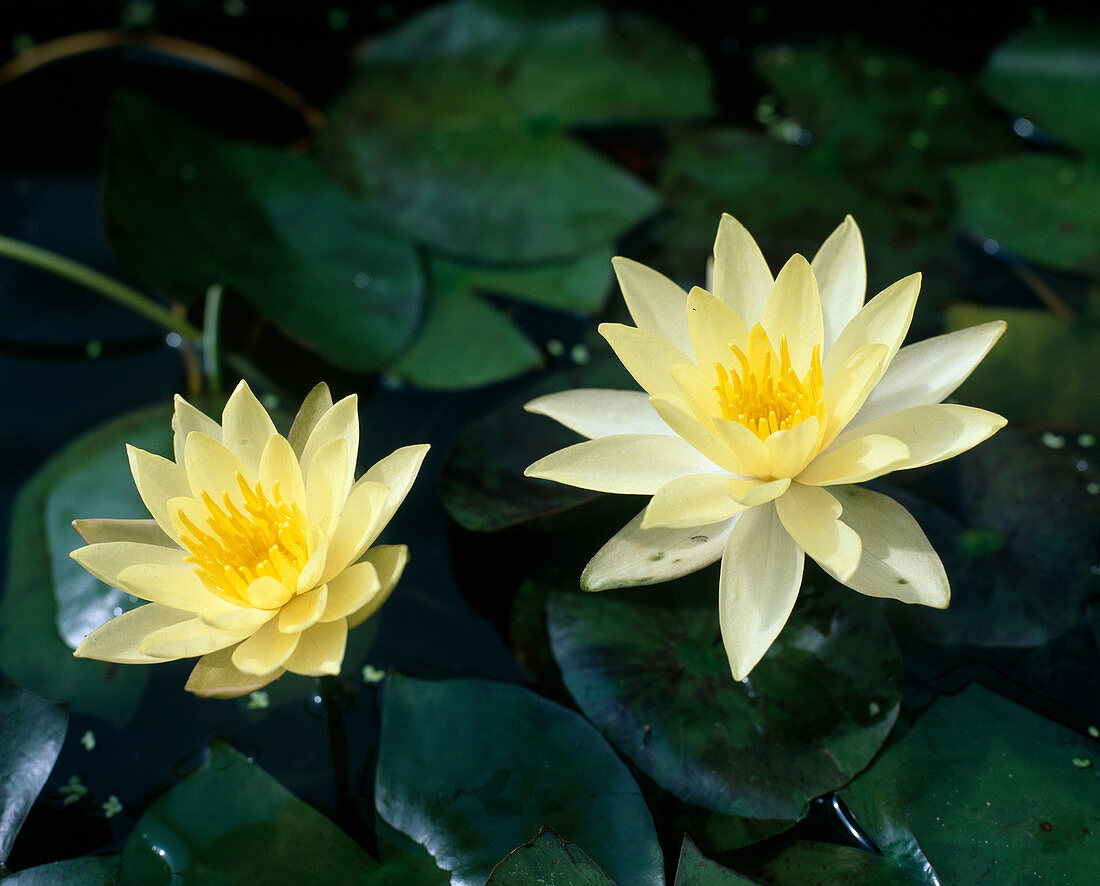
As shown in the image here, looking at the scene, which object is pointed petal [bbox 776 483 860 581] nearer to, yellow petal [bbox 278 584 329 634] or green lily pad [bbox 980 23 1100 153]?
yellow petal [bbox 278 584 329 634]

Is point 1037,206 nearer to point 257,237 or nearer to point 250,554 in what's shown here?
point 257,237

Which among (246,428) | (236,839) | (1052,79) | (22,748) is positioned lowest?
(236,839)

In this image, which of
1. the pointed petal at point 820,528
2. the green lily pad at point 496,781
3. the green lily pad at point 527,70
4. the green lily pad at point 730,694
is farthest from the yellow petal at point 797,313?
the green lily pad at point 527,70

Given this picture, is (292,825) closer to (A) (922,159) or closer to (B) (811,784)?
(B) (811,784)

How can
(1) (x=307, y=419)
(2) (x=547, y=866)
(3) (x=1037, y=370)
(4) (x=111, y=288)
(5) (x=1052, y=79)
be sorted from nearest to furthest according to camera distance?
(2) (x=547, y=866), (1) (x=307, y=419), (3) (x=1037, y=370), (4) (x=111, y=288), (5) (x=1052, y=79)

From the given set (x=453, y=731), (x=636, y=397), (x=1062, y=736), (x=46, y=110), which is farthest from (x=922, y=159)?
(x=46, y=110)

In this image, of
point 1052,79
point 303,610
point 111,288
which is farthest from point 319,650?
point 1052,79
